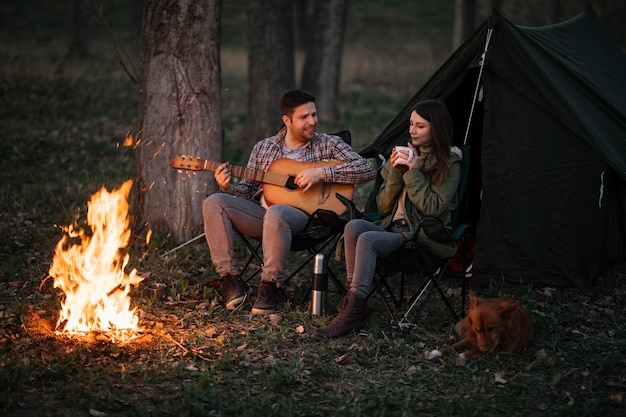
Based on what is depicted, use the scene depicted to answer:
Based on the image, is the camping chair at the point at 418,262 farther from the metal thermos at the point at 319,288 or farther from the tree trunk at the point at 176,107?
the tree trunk at the point at 176,107

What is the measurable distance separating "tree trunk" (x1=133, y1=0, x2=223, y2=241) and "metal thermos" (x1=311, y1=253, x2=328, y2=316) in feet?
5.26

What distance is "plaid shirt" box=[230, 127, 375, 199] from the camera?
509 cm

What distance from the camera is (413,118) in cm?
477

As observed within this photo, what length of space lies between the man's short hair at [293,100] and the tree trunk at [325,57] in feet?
24.3

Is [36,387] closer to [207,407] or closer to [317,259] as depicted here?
[207,407]

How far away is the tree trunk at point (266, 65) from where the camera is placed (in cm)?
979

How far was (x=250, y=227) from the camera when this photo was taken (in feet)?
16.6

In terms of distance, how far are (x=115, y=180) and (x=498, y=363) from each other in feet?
17.5

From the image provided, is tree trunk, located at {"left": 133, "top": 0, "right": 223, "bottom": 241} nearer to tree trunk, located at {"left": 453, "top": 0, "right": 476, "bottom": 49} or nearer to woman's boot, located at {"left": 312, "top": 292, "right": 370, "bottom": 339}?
woman's boot, located at {"left": 312, "top": 292, "right": 370, "bottom": 339}

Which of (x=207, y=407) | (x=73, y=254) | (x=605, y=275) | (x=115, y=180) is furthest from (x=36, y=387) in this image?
(x=115, y=180)

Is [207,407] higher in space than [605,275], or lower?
lower

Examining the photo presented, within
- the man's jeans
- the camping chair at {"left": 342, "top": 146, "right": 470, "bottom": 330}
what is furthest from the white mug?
the man's jeans

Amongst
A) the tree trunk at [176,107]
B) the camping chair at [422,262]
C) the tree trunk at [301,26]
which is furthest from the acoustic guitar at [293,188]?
the tree trunk at [301,26]

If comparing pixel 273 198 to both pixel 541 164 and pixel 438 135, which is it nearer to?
pixel 438 135
